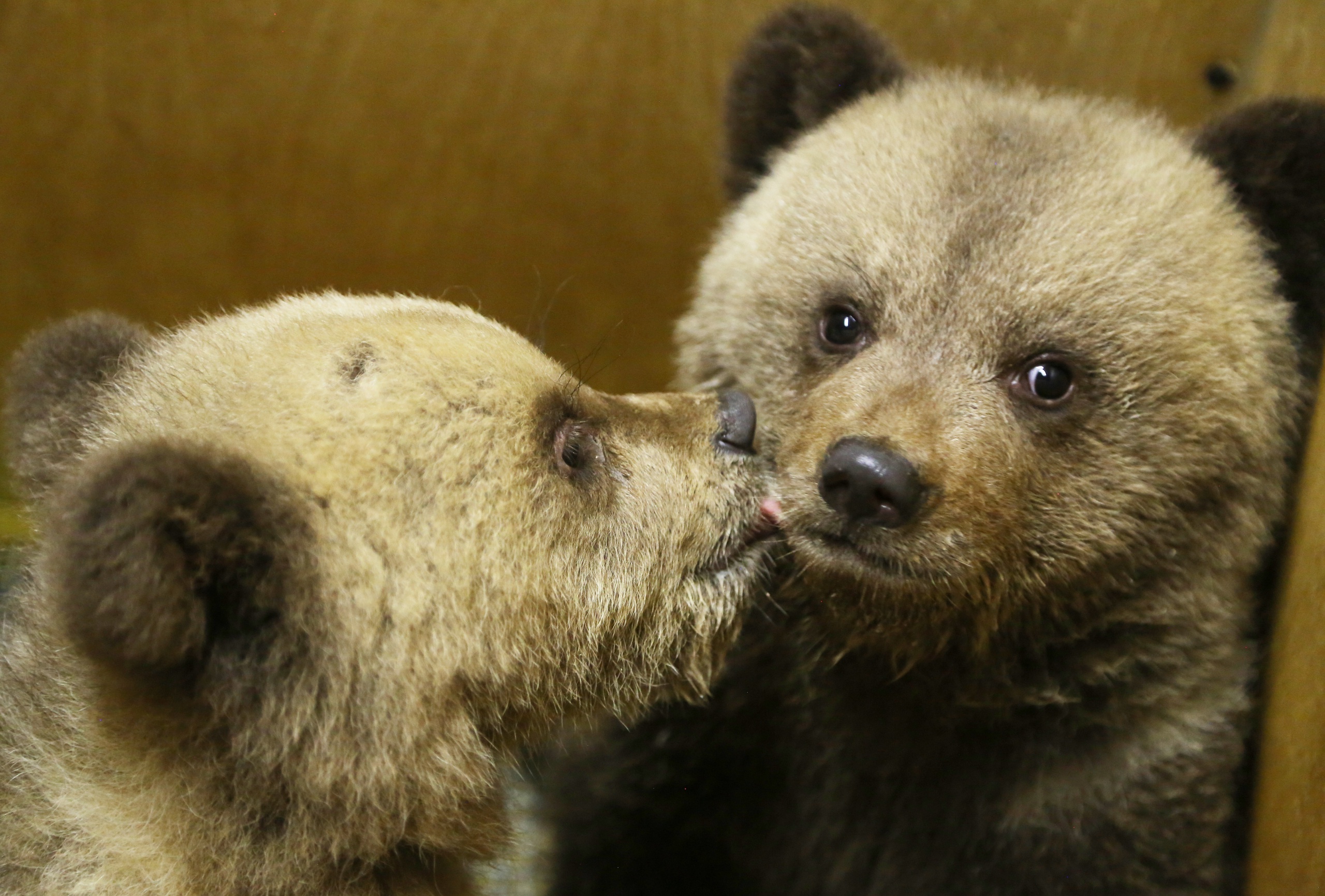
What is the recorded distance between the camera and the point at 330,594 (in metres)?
1.88

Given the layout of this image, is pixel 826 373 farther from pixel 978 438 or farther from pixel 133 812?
pixel 133 812

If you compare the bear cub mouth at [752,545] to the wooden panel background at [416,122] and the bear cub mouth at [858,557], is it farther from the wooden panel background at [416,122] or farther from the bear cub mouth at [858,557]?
the wooden panel background at [416,122]

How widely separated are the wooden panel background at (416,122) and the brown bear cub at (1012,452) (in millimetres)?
440

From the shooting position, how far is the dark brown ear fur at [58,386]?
238 cm

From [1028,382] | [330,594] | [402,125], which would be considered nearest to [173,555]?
[330,594]

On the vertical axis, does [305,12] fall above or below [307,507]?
above

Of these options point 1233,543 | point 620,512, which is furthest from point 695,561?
point 1233,543

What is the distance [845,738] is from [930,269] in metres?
1.04

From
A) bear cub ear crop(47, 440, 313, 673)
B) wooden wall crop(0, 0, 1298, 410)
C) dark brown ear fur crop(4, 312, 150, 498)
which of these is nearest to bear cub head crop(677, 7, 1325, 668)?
wooden wall crop(0, 0, 1298, 410)

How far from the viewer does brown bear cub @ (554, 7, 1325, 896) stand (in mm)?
2398

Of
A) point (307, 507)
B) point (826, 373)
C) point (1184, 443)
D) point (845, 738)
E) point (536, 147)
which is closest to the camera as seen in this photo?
point (307, 507)

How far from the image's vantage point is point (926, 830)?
9.08ft

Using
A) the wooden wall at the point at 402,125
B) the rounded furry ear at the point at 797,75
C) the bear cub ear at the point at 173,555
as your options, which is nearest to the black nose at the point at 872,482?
the bear cub ear at the point at 173,555

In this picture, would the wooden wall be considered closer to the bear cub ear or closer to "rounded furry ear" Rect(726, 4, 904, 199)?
"rounded furry ear" Rect(726, 4, 904, 199)
